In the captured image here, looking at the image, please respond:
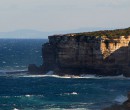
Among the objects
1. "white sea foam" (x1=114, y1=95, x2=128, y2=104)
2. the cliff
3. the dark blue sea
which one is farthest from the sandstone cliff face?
"white sea foam" (x1=114, y1=95, x2=128, y2=104)

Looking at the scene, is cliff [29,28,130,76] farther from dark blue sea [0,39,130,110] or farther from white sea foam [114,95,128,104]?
white sea foam [114,95,128,104]

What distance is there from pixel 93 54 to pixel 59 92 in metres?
27.2

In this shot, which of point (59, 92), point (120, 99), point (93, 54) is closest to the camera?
point (120, 99)

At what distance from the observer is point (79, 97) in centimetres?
9612

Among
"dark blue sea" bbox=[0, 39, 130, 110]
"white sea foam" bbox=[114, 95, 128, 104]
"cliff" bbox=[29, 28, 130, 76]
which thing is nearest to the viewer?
"dark blue sea" bbox=[0, 39, 130, 110]

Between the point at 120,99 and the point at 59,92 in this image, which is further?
the point at 59,92

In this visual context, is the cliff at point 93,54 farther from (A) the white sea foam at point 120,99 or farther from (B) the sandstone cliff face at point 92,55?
(A) the white sea foam at point 120,99

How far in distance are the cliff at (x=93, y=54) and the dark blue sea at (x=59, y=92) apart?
9.03ft

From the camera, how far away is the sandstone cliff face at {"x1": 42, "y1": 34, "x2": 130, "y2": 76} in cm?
12825

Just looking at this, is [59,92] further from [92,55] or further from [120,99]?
[92,55]

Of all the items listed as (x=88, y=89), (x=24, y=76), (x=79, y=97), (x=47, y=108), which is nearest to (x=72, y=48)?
(x=24, y=76)

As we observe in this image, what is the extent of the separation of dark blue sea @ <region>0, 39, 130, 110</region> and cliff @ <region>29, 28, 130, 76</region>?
9.03ft

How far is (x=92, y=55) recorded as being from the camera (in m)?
129

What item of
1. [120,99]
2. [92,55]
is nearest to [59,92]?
[120,99]
